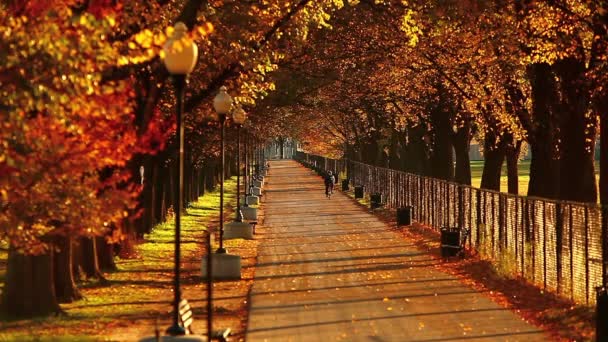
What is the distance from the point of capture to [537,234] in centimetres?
2486

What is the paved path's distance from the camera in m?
18.1

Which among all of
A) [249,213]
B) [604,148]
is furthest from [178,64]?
[249,213]

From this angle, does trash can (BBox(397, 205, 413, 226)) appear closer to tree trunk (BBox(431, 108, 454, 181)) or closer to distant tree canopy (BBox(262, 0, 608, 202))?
distant tree canopy (BBox(262, 0, 608, 202))

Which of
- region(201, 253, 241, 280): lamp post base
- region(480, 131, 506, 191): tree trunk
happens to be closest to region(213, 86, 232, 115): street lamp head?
region(201, 253, 241, 280): lamp post base

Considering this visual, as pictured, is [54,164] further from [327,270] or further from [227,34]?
[327,270]

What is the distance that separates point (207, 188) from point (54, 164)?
247 feet

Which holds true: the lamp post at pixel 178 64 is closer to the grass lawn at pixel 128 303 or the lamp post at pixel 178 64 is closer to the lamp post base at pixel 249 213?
the grass lawn at pixel 128 303

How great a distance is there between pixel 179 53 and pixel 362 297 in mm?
10048

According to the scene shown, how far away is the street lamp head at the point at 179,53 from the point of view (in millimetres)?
14117

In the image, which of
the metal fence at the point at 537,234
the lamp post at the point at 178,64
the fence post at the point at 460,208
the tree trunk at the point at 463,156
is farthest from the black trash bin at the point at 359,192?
the lamp post at the point at 178,64

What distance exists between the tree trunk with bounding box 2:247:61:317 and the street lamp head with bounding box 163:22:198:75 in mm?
7019

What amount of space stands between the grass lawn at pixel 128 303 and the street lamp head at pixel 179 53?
15.8ft

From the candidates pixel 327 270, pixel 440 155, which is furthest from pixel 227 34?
pixel 440 155

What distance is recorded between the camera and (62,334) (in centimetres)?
1762
